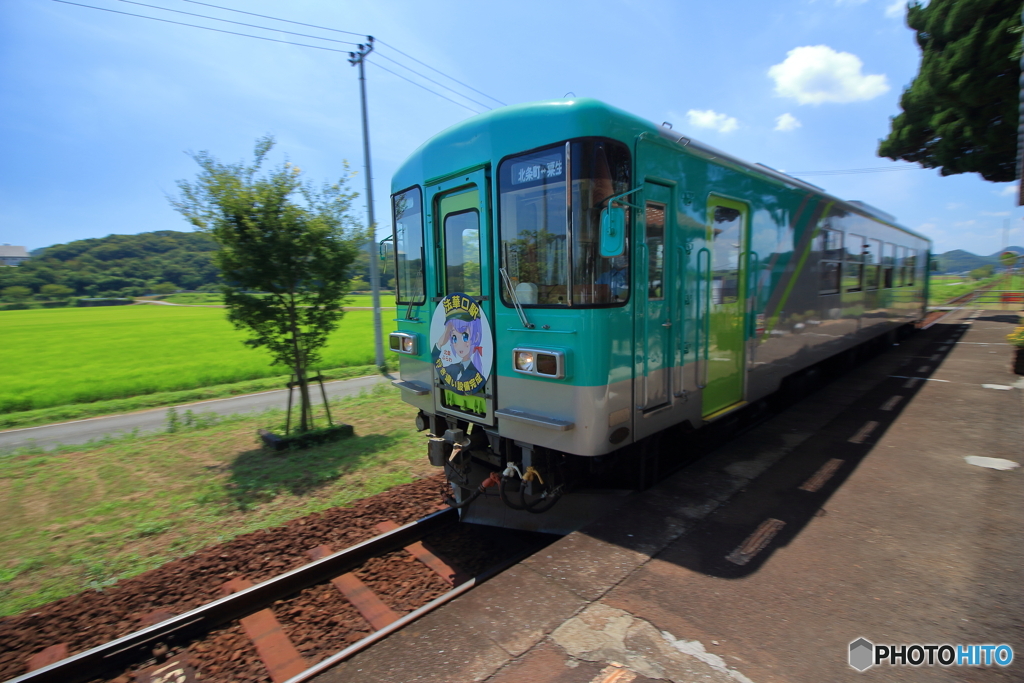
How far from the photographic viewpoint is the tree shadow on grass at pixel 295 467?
214 inches

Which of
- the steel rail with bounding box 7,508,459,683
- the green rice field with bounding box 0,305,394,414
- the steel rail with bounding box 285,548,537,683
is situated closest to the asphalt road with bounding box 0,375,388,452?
the green rice field with bounding box 0,305,394,414

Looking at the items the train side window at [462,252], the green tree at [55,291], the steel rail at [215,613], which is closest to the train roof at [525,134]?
the train side window at [462,252]

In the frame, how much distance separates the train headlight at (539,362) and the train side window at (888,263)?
1024cm

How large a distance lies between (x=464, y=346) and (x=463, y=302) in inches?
14.9

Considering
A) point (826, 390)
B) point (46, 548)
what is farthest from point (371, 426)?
point (826, 390)

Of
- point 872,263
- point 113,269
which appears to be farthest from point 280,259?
point 113,269

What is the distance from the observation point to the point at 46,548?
4277 millimetres

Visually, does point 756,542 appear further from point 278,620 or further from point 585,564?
point 278,620

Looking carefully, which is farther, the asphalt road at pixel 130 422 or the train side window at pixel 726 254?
the asphalt road at pixel 130 422

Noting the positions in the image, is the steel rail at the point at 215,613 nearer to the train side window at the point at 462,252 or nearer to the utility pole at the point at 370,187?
the train side window at the point at 462,252

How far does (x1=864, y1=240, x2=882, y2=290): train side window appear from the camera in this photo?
9.12 meters

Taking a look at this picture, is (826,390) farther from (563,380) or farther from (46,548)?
(46,548)

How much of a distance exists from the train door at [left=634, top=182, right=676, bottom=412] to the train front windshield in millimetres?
235

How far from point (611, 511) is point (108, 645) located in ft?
11.0
